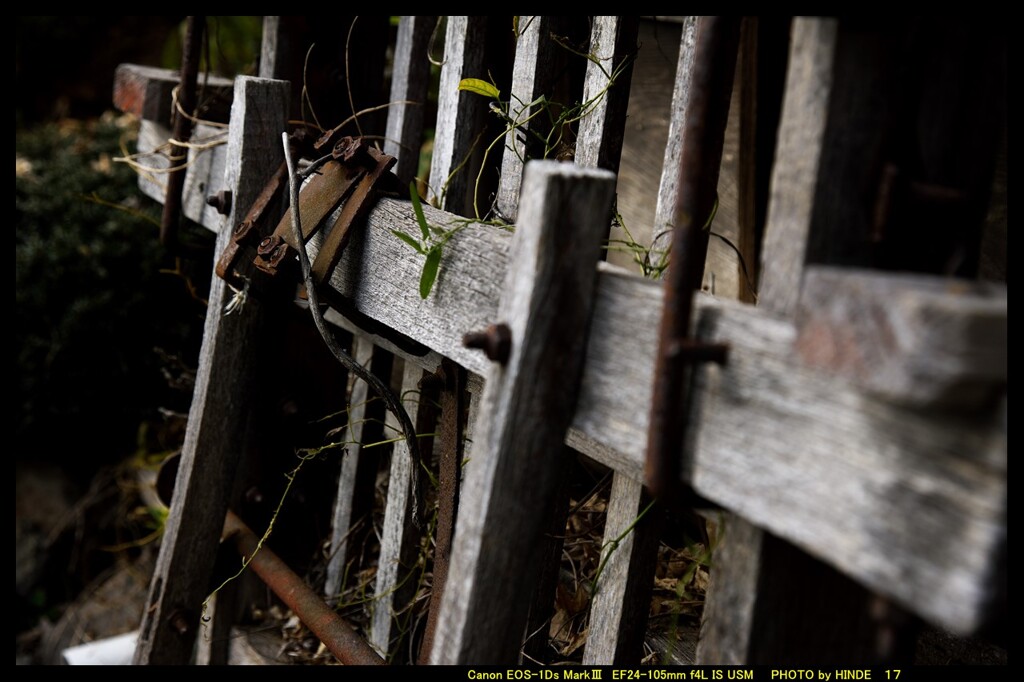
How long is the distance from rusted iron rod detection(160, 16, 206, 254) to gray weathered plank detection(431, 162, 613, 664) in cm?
141

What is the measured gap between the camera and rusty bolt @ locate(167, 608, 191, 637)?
2.08 metres

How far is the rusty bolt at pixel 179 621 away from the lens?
6.82 feet

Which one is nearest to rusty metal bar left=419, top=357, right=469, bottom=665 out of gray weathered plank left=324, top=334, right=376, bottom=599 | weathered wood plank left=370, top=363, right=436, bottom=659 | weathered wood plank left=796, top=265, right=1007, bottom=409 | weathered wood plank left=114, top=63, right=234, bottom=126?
weathered wood plank left=370, top=363, right=436, bottom=659

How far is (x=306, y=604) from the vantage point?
74.0 inches

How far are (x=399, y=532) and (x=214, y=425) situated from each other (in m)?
0.49

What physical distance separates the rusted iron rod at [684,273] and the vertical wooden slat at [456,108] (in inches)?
32.4

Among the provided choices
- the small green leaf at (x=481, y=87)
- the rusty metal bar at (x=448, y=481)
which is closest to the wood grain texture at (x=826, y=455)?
A: the rusty metal bar at (x=448, y=481)

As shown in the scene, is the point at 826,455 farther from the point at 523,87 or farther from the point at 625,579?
the point at 523,87

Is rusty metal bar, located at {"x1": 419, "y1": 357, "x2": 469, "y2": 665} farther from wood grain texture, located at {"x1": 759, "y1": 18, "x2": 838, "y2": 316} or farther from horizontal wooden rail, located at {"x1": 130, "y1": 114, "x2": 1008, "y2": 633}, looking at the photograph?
wood grain texture, located at {"x1": 759, "y1": 18, "x2": 838, "y2": 316}

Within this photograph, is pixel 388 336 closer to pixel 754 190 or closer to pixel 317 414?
pixel 317 414

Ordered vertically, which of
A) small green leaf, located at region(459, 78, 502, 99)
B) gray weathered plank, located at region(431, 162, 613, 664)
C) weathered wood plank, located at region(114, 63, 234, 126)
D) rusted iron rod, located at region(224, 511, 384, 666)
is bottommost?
rusted iron rod, located at region(224, 511, 384, 666)

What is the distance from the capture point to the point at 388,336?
1.60 m

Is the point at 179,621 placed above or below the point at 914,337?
below

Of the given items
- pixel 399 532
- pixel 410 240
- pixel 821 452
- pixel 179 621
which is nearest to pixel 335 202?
pixel 410 240
